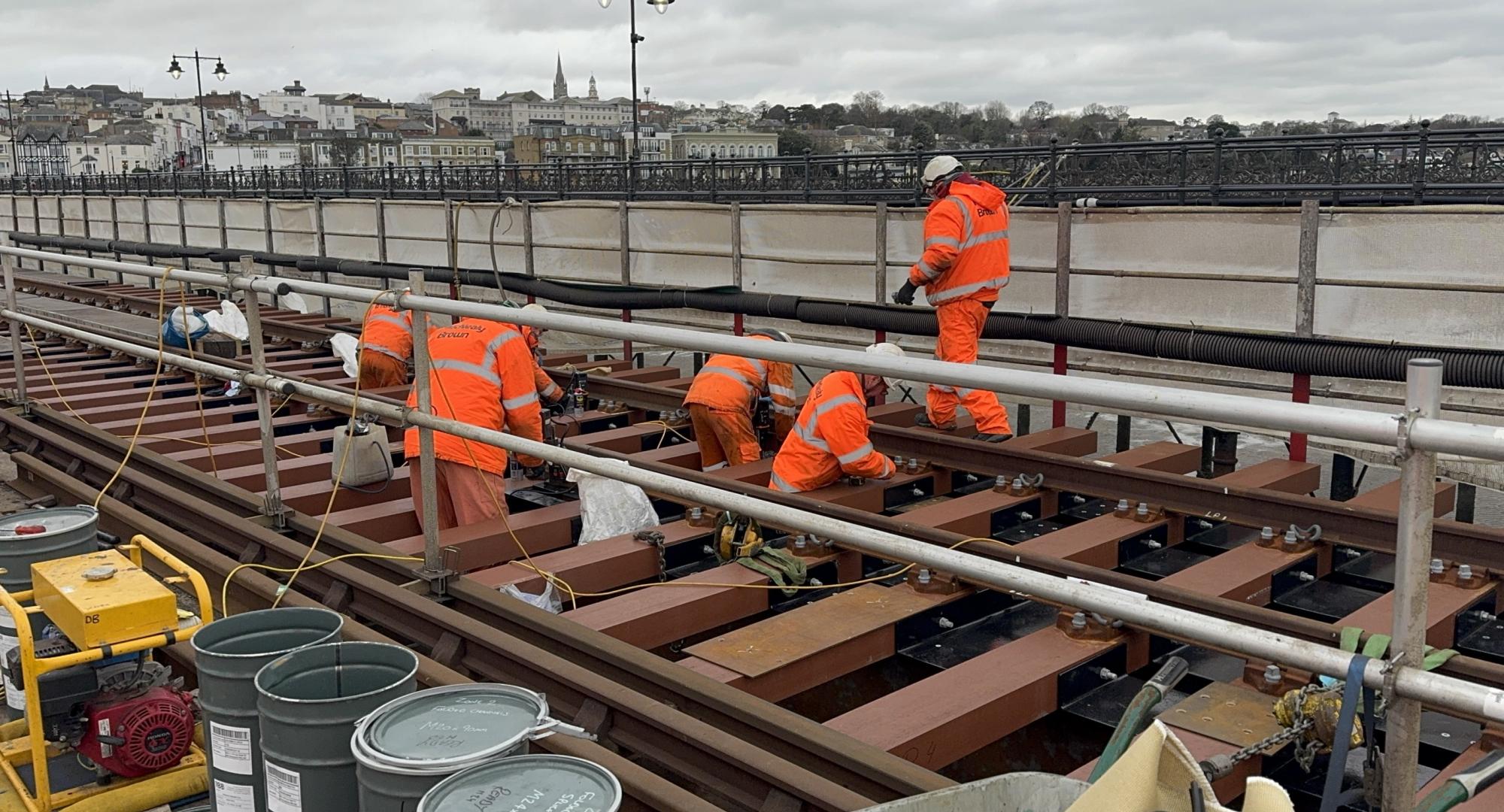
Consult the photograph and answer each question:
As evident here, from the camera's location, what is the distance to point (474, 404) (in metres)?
6.44

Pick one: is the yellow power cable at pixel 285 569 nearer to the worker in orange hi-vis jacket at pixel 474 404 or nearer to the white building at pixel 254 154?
the worker in orange hi-vis jacket at pixel 474 404

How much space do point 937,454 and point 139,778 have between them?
16.4ft

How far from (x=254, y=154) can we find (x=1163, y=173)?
112638 mm

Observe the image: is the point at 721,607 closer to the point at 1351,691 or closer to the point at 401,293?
the point at 401,293

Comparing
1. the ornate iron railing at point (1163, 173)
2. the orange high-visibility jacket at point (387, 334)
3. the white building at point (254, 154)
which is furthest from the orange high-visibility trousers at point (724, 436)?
the white building at point (254, 154)

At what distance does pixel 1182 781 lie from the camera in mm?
1962

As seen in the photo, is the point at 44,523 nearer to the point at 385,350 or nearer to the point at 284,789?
the point at 284,789

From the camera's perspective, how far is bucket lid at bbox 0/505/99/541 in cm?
464

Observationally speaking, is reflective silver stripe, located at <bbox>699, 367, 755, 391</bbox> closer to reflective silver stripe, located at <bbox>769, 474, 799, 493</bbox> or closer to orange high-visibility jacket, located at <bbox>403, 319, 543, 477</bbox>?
reflective silver stripe, located at <bbox>769, 474, 799, 493</bbox>

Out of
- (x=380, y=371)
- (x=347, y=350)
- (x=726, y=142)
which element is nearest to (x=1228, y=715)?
(x=380, y=371)

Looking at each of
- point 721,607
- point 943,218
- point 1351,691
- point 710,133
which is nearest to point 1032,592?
point 1351,691

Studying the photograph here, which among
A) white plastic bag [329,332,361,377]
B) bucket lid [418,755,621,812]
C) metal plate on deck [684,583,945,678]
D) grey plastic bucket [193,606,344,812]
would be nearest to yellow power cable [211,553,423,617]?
metal plate on deck [684,583,945,678]

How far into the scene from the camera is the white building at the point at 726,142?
59750 mm

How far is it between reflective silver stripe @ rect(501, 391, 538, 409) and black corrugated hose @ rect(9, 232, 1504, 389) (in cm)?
520
